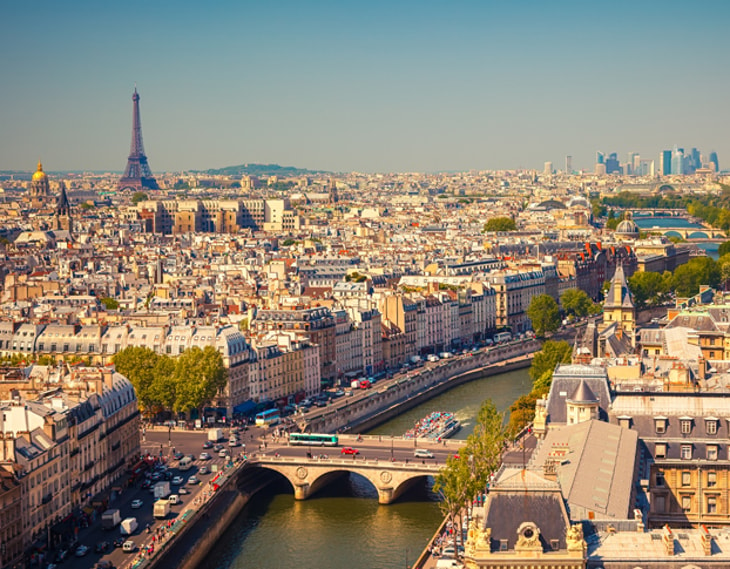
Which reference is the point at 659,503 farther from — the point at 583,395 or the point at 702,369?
the point at 702,369

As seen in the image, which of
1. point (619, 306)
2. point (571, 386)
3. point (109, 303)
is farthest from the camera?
point (109, 303)

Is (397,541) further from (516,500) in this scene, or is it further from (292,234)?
(292,234)

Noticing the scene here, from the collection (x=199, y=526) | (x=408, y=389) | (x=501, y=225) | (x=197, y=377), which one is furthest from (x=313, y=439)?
(x=501, y=225)

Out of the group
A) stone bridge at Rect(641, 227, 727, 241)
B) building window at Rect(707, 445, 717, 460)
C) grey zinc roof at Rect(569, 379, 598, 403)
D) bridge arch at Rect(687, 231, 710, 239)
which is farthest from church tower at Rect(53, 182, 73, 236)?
building window at Rect(707, 445, 717, 460)

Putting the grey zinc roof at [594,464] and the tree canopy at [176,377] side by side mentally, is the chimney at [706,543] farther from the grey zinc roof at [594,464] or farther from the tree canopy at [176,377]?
the tree canopy at [176,377]

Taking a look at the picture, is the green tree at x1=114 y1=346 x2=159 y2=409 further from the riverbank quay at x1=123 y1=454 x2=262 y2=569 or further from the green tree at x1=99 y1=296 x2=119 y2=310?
the green tree at x1=99 y1=296 x2=119 y2=310
